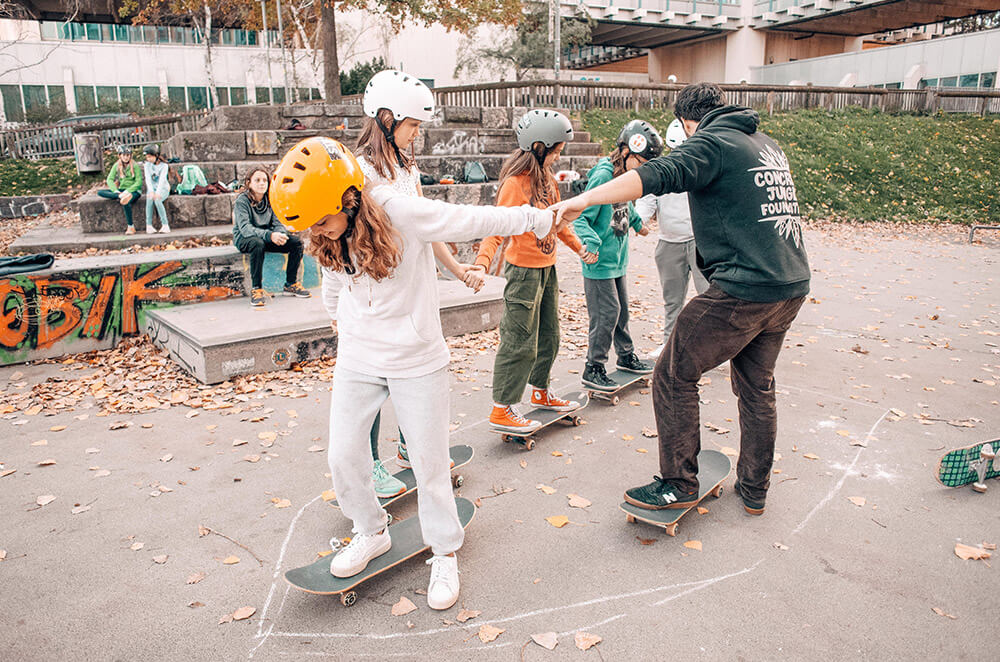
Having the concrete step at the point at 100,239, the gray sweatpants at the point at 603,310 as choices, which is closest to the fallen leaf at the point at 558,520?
the gray sweatpants at the point at 603,310

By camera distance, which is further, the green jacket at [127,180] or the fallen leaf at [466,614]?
the green jacket at [127,180]

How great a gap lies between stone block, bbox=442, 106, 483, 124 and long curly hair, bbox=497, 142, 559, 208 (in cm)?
1356

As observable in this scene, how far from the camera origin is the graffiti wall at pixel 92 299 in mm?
6504

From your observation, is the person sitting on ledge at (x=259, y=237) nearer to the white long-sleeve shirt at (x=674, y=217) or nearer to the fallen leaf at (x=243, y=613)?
the white long-sleeve shirt at (x=674, y=217)

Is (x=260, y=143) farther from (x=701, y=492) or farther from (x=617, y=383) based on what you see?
(x=701, y=492)

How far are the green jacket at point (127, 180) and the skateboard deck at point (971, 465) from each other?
1130 cm

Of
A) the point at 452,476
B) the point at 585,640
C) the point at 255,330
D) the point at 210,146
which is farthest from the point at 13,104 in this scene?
the point at 585,640

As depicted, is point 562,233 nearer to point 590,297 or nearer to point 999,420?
point 590,297

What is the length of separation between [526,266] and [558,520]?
5.48 ft

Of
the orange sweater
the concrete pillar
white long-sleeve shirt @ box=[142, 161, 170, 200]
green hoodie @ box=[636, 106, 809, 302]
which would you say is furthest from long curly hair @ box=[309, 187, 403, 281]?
the concrete pillar

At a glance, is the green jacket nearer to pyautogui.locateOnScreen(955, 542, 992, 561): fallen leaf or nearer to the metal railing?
the metal railing

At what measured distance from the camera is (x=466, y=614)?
2.94 metres

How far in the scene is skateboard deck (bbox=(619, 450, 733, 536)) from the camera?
3.52 metres

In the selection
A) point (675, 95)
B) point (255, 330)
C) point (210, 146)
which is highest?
point (675, 95)
